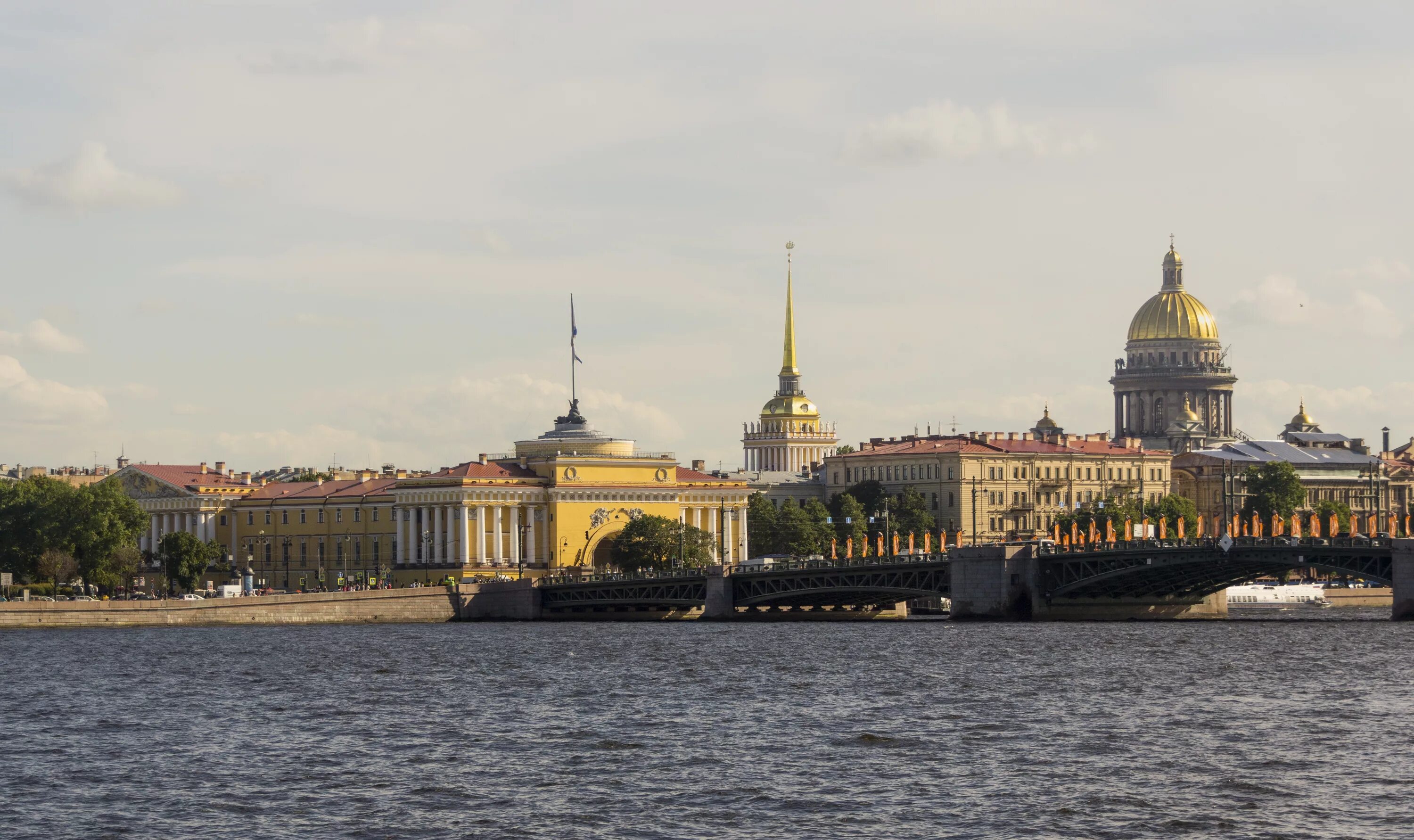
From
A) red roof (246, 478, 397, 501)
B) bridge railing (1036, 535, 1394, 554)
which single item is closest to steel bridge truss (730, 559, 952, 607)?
bridge railing (1036, 535, 1394, 554)

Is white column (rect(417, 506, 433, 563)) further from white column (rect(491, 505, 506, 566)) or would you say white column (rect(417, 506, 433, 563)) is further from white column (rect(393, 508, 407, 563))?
white column (rect(491, 505, 506, 566))

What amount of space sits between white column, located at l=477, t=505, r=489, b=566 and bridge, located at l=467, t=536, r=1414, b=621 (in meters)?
17.5

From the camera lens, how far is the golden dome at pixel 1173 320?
195125 millimetres

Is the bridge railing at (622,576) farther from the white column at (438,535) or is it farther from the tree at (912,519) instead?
the tree at (912,519)

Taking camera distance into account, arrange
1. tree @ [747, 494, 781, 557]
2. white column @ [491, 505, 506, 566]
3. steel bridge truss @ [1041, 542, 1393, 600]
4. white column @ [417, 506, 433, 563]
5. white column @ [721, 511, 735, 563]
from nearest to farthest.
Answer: steel bridge truss @ [1041, 542, 1393, 600]
white column @ [417, 506, 433, 563]
white column @ [491, 505, 506, 566]
white column @ [721, 511, 735, 563]
tree @ [747, 494, 781, 557]

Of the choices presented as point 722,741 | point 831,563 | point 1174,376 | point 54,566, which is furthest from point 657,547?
point 1174,376

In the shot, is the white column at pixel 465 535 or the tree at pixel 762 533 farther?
the tree at pixel 762 533

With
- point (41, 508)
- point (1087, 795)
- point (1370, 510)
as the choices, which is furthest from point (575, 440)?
point (1087, 795)

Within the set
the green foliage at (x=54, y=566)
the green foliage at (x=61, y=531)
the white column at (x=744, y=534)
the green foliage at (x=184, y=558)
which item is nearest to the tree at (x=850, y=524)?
the white column at (x=744, y=534)

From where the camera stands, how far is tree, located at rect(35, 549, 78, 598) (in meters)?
103

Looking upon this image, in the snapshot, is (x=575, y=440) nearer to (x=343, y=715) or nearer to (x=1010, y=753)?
(x=343, y=715)

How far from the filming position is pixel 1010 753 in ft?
140

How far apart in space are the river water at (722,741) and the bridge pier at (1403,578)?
5.35 m

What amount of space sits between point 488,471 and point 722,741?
270 ft
